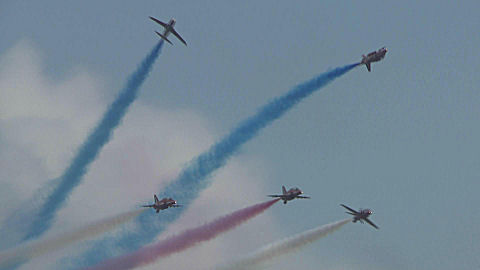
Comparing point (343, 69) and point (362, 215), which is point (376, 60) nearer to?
point (343, 69)

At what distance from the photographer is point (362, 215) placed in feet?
327

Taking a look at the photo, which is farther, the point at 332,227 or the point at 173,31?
the point at 173,31

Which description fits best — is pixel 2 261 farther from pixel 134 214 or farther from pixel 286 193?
pixel 286 193

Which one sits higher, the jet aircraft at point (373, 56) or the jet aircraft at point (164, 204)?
the jet aircraft at point (373, 56)

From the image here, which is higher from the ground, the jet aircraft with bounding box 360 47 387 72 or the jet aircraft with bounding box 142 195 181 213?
the jet aircraft with bounding box 360 47 387 72

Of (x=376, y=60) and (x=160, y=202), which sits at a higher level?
(x=376, y=60)

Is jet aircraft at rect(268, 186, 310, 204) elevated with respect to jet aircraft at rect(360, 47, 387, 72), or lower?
lower

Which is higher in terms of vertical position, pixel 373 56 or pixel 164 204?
pixel 373 56

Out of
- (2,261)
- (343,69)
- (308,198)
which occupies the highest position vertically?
(343,69)

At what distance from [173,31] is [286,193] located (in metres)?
35.2

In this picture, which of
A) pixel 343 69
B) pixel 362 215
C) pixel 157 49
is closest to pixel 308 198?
pixel 362 215

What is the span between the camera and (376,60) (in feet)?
327

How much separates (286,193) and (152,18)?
3810 centimetres

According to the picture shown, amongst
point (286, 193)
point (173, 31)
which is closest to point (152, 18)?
point (173, 31)
